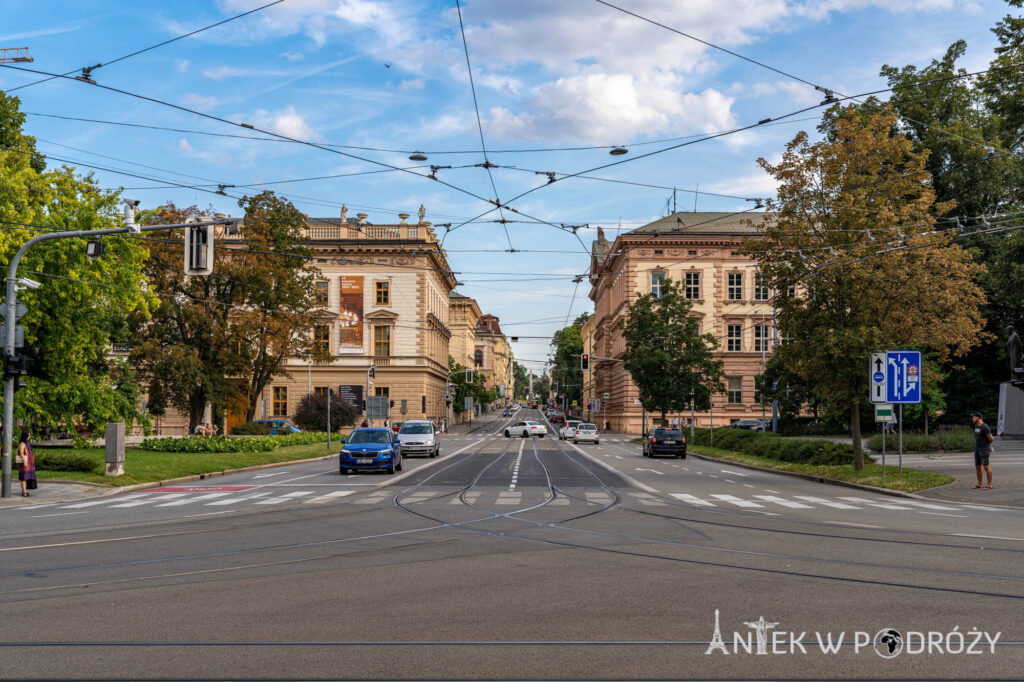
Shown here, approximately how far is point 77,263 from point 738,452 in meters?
30.8

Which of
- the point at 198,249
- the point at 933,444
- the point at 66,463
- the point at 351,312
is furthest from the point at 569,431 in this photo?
the point at 198,249

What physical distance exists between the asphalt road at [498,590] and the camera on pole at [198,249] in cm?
494

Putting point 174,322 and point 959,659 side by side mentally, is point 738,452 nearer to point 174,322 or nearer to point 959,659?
point 174,322

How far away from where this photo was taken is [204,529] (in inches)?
559

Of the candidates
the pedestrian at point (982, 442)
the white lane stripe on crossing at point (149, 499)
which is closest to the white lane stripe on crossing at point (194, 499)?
the white lane stripe on crossing at point (149, 499)

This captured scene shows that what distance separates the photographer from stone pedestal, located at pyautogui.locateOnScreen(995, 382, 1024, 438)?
48.2 meters

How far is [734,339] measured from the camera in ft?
265

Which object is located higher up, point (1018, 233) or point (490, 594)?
point (1018, 233)

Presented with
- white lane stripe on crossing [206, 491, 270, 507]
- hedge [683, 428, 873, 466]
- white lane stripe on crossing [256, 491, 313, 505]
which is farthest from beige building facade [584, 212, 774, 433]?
white lane stripe on crossing [206, 491, 270, 507]

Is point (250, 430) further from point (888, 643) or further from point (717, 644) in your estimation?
point (888, 643)

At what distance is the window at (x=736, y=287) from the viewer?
80938 mm

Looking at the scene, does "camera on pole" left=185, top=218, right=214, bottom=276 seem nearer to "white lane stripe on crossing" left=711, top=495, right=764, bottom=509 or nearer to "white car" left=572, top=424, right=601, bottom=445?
"white lane stripe on crossing" left=711, top=495, right=764, bottom=509

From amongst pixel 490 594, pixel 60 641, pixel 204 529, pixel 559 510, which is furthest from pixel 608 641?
pixel 559 510

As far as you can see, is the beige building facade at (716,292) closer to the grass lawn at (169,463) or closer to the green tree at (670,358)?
the green tree at (670,358)
